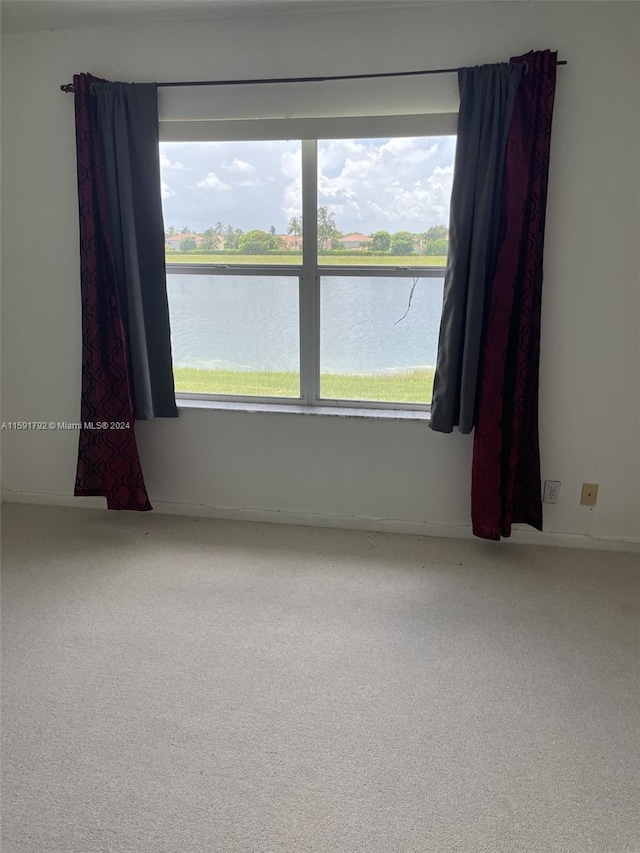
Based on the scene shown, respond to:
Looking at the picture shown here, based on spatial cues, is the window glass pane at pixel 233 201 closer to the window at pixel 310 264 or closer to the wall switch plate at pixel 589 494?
the window at pixel 310 264

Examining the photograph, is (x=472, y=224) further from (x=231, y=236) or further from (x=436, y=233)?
(x=231, y=236)

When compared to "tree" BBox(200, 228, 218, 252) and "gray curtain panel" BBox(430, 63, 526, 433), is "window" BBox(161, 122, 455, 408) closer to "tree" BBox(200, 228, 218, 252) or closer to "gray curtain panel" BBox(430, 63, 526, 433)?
"tree" BBox(200, 228, 218, 252)

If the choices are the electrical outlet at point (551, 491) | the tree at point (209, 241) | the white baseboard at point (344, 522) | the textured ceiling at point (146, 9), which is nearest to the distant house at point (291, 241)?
the tree at point (209, 241)

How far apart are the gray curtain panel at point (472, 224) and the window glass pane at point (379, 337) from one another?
0.19 meters

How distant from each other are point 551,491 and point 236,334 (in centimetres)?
173

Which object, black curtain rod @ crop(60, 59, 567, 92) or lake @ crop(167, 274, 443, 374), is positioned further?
lake @ crop(167, 274, 443, 374)

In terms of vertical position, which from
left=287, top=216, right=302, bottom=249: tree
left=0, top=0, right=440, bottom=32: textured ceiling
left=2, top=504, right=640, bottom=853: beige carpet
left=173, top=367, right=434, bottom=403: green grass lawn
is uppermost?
left=0, top=0, right=440, bottom=32: textured ceiling

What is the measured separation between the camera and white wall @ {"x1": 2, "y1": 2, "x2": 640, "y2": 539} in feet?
7.61

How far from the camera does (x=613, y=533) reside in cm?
269

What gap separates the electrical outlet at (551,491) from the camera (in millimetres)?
2672

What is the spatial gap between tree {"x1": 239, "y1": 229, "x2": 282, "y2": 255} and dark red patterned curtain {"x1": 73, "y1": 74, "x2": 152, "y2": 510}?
63 cm

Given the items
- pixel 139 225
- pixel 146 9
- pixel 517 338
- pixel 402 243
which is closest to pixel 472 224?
pixel 402 243

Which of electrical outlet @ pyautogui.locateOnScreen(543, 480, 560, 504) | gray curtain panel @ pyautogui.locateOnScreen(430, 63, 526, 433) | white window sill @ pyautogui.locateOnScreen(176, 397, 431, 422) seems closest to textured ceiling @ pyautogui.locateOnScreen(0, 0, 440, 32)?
gray curtain panel @ pyautogui.locateOnScreen(430, 63, 526, 433)

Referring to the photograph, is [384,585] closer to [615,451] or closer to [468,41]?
[615,451]
